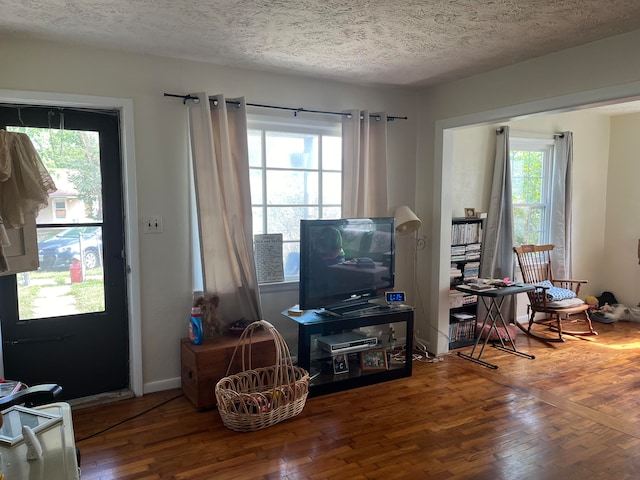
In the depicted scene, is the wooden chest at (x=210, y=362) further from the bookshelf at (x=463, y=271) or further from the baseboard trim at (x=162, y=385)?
the bookshelf at (x=463, y=271)

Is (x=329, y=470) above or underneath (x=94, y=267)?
underneath

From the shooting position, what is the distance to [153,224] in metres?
3.25

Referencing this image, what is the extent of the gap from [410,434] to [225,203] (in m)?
1.94

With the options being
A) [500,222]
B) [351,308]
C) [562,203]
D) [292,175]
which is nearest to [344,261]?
[351,308]

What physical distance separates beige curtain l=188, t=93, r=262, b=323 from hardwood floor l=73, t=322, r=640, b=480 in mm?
809

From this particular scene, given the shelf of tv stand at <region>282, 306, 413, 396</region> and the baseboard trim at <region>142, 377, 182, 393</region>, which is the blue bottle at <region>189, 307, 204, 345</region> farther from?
the shelf of tv stand at <region>282, 306, 413, 396</region>

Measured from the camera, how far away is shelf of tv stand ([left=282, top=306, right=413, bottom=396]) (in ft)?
10.8

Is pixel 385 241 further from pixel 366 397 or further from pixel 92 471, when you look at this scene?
pixel 92 471

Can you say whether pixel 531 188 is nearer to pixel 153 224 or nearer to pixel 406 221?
pixel 406 221

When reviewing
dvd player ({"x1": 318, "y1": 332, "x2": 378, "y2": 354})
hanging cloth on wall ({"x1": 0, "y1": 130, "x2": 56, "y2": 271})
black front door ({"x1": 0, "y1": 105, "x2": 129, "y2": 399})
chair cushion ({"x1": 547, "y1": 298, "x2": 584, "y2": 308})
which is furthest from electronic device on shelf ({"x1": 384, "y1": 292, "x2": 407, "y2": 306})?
hanging cloth on wall ({"x1": 0, "y1": 130, "x2": 56, "y2": 271})

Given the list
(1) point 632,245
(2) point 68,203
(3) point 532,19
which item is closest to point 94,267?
(2) point 68,203

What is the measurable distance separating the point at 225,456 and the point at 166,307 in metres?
1.22

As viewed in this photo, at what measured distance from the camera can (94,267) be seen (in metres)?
3.18

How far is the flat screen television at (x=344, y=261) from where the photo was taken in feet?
11.0
